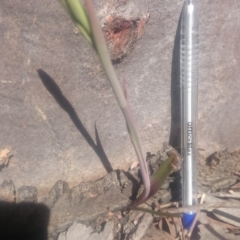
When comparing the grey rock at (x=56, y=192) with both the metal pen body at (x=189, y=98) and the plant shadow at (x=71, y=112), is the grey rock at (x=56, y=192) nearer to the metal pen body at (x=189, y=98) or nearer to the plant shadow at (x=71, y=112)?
the plant shadow at (x=71, y=112)

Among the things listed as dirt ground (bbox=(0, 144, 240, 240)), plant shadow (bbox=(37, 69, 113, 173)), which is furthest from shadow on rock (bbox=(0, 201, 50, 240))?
plant shadow (bbox=(37, 69, 113, 173))

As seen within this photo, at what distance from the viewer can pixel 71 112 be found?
3.07 feet

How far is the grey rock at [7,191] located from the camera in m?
0.96

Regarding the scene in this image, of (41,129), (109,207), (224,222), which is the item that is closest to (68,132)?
(41,129)

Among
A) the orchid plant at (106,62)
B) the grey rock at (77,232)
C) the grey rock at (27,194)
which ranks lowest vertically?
the grey rock at (77,232)

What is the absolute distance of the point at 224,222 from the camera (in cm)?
100

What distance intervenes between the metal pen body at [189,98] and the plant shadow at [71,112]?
19 cm

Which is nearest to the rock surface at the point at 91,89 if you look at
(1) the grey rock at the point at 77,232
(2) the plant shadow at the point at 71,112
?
(2) the plant shadow at the point at 71,112

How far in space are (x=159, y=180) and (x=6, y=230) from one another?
1.20 ft

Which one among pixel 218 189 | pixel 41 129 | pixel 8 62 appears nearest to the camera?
pixel 8 62

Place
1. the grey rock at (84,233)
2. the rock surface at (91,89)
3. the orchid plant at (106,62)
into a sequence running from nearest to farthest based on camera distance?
the orchid plant at (106,62) → the rock surface at (91,89) → the grey rock at (84,233)

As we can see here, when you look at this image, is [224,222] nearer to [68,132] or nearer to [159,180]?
[159,180]

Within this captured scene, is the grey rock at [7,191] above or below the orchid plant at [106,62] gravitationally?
below

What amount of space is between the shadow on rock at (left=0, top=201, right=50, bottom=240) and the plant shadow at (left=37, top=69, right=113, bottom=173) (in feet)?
0.59
